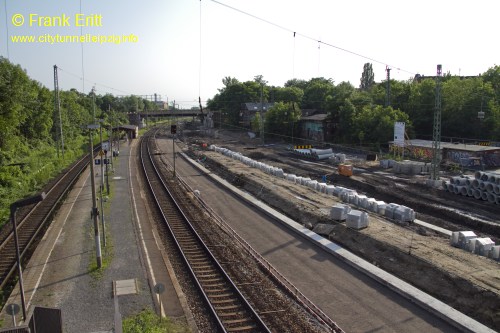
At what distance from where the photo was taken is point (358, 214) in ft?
73.2

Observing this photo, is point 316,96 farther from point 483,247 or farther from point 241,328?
point 241,328

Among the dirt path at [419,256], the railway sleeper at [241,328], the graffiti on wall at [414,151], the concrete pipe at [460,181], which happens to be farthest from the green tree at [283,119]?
the railway sleeper at [241,328]

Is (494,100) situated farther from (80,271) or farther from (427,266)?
(80,271)

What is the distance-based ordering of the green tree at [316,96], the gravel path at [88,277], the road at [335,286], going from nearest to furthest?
the road at [335,286] < the gravel path at [88,277] < the green tree at [316,96]

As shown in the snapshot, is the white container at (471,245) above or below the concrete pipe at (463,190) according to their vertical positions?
below

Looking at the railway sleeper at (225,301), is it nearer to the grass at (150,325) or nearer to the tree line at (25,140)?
the grass at (150,325)

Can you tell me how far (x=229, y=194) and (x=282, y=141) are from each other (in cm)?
4797

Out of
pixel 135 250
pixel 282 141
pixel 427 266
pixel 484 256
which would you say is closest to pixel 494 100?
pixel 282 141

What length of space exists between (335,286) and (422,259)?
472 centimetres

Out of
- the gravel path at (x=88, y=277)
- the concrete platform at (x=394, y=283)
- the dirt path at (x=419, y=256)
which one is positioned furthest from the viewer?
the dirt path at (x=419, y=256)

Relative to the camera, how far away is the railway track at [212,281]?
13.3m

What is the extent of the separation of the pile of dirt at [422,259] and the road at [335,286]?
5.39 feet

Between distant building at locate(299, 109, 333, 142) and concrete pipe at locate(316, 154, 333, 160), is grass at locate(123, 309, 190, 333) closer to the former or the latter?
concrete pipe at locate(316, 154, 333, 160)

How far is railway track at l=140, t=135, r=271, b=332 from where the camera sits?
13.3 m
